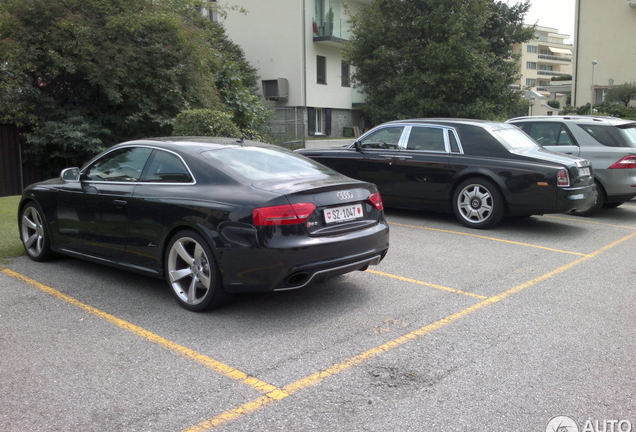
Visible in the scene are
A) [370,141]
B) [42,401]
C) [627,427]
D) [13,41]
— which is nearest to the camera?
[627,427]

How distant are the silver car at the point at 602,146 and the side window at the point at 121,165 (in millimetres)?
7313

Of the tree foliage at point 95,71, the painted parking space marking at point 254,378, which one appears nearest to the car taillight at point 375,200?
the painted parking space marking at point 254,378

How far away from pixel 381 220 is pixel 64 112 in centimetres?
1093

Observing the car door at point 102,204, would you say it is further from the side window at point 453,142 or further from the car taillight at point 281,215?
the side window at point 453,142

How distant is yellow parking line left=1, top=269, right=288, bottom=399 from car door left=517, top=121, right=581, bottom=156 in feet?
27.5

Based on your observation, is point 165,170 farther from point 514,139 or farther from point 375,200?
point 514,139

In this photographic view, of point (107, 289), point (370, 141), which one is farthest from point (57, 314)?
point (370, 141)

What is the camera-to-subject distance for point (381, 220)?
5727mm

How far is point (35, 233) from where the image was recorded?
6.93 m

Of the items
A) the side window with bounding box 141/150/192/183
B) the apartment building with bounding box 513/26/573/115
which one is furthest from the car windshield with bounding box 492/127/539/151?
the apartment building with bounding box 513/26/573/115

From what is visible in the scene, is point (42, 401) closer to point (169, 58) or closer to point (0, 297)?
point (0, 297)

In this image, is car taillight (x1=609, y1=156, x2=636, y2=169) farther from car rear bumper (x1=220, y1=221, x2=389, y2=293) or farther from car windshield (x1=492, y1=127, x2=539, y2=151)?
car rear bumper (x1=220, y1=221, x2=389, y2=293)

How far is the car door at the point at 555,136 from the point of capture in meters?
10.8

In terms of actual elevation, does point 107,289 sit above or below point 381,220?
below
